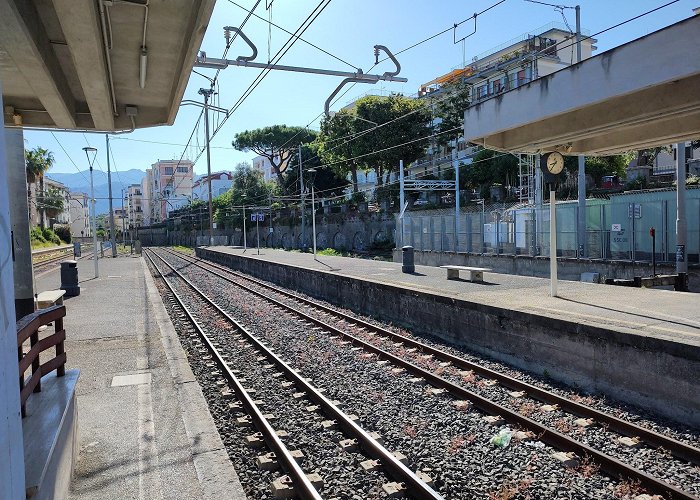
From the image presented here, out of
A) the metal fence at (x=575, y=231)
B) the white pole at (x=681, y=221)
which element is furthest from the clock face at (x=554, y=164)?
the metal fence at (x=575, y=231)

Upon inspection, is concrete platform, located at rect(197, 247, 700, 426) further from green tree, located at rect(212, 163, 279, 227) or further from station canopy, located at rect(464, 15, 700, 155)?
green tree, located at rect(212, 163, 279, 227)

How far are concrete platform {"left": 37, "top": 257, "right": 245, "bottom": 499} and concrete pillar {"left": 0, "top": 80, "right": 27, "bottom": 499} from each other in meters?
2.34

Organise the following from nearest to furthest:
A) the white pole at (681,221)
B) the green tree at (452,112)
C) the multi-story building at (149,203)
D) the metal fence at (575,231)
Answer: the white pole at (681,221) → the metal fence at (575,231) → the green tree at (452,112) → the multi-story building at (149,203)

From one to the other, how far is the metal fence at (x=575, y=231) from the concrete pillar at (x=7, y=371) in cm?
1728

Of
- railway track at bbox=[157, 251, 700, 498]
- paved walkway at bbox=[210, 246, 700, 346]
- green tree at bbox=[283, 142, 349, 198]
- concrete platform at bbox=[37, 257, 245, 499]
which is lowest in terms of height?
railway track at bbox=[157, 251, 700, 498]

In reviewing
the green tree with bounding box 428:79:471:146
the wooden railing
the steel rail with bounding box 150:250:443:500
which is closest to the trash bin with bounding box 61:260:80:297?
the steel rail with bounding box 150:250:443:500

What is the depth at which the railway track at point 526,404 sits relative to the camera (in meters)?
5.21

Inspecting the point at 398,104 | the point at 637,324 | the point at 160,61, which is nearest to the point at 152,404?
the point at 160,61

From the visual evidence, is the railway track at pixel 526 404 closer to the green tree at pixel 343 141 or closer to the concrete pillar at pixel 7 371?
the concrete pillar at pixel 7 371

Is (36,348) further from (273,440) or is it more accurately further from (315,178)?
(315,178)

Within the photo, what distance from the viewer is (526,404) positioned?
7113 millimetres

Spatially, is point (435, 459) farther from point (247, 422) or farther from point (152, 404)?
point (152, 404)

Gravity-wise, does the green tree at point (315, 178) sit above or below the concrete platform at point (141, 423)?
above

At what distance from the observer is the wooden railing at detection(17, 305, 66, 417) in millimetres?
3850
